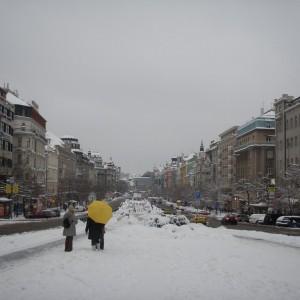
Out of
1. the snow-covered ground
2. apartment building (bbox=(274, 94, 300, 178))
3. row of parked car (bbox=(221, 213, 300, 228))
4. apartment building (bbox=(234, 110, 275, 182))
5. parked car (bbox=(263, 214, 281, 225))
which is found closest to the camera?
the snow-covered ground

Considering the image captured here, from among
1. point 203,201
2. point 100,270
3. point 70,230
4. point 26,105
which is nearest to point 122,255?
point 70,230

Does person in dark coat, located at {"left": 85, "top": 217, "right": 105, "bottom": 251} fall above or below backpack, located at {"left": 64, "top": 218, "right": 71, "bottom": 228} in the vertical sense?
below

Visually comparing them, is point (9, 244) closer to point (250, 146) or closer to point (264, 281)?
point (264, 281)

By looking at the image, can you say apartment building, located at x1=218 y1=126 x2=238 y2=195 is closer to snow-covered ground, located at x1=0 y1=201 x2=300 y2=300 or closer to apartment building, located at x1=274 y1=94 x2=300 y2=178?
apartment building, located at x1=274 y1=94 x2=300 y2=178

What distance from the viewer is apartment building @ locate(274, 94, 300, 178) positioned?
77750mm

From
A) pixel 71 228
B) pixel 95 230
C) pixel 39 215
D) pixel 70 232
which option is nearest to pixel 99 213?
pixel 95 230

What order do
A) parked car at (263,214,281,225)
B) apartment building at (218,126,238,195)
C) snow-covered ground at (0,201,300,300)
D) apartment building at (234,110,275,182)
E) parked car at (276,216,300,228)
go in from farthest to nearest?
1. apartment building at (218,126,238,195)
2. apartment building at (234,110,275,182)
3. parked car at (263,214,281,225)
4. parked car at (276,216,300,228)
5. snow-covered ground at (0,201,300,300)

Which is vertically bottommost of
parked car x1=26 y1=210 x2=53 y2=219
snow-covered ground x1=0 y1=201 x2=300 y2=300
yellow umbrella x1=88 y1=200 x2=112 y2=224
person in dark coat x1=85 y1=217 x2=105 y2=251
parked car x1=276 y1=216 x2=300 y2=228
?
parked car x1=26 y1=210 x2=53 y2=219

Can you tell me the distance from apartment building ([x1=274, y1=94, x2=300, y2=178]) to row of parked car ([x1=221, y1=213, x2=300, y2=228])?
18.2 metres

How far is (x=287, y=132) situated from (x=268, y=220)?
1147 inches

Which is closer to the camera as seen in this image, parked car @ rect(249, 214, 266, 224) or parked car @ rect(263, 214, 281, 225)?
parked car @ rect(263, 214, 281, 225)

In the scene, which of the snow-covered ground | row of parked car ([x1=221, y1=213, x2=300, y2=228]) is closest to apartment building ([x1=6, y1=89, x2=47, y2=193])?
row of parked car ([x1=221, y1=213, x2=300, y2=228])

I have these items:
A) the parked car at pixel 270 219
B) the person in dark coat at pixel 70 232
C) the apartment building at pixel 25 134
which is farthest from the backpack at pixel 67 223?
the apartment building at pixel 25 134

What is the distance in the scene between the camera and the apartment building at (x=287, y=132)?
7775 centimetres
